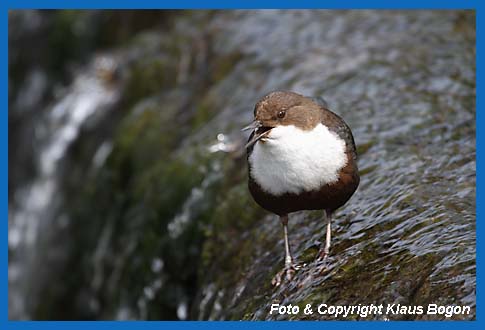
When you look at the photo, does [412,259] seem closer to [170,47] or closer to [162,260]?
[162,260]

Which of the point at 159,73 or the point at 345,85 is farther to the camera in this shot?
the point at 159,73

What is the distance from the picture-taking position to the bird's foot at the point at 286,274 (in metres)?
3.83

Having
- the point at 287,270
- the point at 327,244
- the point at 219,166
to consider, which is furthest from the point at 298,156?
the point at 219,166

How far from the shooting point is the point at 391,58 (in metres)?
6.31

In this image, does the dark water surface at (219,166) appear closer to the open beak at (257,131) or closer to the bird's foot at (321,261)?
the bird's foot at (321,261)

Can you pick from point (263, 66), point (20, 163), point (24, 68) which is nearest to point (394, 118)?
point (263, 66)

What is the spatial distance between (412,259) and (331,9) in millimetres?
4542

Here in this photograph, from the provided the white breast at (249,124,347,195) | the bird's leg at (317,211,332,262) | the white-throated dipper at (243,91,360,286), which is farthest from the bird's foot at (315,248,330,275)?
the white breast at (249,124,347,195)

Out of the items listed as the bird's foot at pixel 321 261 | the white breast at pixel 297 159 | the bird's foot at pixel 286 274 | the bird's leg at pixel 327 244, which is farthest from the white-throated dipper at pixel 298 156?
the bird's foot at pixel 286 274

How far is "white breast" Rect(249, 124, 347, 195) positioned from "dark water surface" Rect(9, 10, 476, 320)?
1.43 ft

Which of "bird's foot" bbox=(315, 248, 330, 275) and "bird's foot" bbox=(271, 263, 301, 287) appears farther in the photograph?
"bird's foot" bbox=(271, 263, 301, 287)

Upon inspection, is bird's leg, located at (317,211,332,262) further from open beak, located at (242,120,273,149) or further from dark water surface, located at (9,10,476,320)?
open beak, located at (242,120,273,149)

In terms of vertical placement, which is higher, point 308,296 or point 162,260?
point 308,296

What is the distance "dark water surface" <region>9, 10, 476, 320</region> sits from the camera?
3762 millimetres
